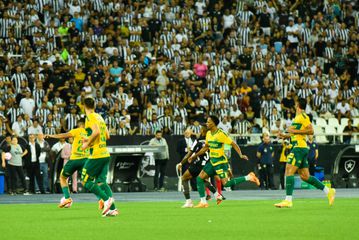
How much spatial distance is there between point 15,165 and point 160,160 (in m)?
5.01

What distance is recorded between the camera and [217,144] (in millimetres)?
21484

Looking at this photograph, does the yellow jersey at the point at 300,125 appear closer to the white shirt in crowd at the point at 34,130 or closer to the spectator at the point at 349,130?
the white shirt in crowd at the point at 34,130

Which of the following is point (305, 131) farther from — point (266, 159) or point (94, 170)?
point (266, 159)

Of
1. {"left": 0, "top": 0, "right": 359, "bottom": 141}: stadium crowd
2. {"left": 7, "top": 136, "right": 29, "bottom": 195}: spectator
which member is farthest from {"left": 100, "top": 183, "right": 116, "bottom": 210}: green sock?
{"left": 0, "top": 0, "right": 359, "bottom": 141}: stadium crowd

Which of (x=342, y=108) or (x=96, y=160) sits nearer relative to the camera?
(x=96, y=160)

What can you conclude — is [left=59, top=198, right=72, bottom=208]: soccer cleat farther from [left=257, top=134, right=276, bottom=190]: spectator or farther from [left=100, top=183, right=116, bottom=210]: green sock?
[left=257, top=134, right=276, bottom=190]: spectator

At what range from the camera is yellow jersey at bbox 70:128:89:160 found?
21.0 metres

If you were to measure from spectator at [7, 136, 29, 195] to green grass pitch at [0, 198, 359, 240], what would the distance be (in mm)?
8030

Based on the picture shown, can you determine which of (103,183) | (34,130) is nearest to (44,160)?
(34,130)

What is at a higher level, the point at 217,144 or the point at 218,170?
the point at 217,144

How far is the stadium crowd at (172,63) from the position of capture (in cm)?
3350

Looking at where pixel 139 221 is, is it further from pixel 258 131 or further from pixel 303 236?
pixel 258 131

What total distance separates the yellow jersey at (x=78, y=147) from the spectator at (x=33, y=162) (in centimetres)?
892

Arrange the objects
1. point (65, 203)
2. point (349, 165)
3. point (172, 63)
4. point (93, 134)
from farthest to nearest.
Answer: point (172, 63)
point (349, 165)
point (65, 203)
point (93, 134)
